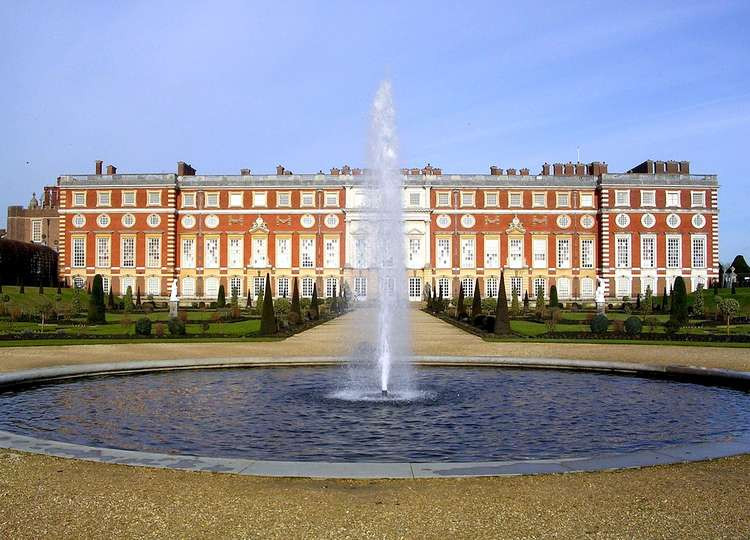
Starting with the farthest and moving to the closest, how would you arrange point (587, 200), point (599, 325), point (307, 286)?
1. point (307, 286)
2. point (587, 200)
3. point (599, 325)

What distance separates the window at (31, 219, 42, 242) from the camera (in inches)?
2795

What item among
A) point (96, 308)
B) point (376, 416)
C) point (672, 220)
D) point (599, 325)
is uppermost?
point (672, 220)

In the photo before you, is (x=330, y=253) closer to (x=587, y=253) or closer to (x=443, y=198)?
(x=443, y=198)

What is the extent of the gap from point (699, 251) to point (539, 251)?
34.6 ft

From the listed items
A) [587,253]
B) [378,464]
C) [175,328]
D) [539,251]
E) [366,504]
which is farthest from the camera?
[539,251]

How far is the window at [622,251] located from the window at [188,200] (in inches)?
1138

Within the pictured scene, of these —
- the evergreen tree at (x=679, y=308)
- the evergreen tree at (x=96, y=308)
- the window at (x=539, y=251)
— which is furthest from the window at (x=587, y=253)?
the evergreen tree at (x=96, y=308)

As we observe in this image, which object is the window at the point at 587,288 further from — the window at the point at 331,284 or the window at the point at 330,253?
the window at the point at 330,253

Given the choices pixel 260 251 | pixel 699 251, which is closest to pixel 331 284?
pixel 260 251

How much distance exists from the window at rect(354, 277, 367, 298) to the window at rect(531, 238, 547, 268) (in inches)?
458

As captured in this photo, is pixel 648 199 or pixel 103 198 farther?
pixel 103 198

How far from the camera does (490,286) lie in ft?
162

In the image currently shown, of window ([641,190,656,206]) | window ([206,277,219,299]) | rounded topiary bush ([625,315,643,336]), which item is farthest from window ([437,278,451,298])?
rounded topiary bush ([625,315,643,336])

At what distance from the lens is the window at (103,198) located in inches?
1962
